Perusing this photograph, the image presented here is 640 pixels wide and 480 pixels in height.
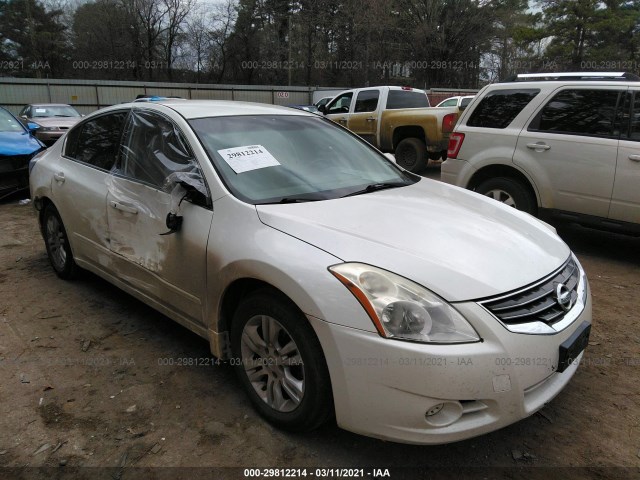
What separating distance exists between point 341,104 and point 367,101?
104 cm

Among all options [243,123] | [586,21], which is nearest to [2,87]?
[243,123]

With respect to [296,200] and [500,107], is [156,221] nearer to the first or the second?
[296,200]

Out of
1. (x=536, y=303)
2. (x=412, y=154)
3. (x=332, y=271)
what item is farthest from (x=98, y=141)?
(x=412, y=154)

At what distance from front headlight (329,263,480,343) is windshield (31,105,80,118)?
14915mm

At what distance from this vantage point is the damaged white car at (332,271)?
1.97m

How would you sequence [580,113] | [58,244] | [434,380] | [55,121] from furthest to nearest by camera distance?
[55,121] < [580,113] < [58,244] < [434,380]

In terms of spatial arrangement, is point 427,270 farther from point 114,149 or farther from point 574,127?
point 574,127

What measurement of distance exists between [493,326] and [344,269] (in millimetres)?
647

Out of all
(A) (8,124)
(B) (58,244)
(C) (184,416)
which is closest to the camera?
(C) (184,416)

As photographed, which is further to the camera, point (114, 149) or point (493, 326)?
point (114, 149)

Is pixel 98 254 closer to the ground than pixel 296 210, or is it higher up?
closer to the ground

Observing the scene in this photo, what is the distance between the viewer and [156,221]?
117 inches

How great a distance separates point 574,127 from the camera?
5.10 metres

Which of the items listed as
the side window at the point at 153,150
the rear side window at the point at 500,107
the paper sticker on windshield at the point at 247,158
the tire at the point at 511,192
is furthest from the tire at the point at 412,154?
the paper sticker on windshield at the point at 247,158
